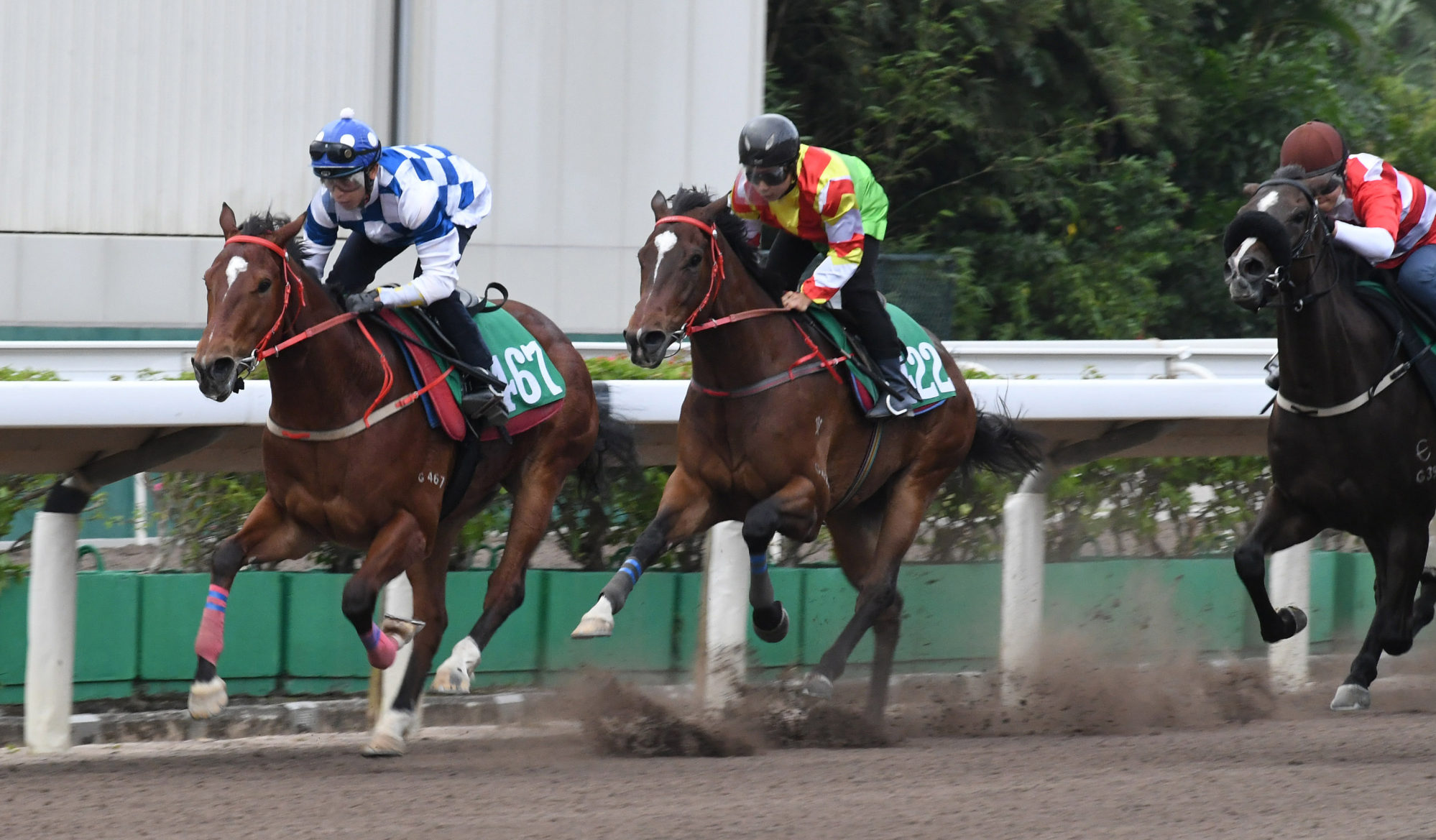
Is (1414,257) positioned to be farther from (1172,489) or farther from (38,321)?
(38,321)

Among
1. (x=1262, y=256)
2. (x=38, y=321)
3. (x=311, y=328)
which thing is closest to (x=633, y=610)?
(x=311, y=328)

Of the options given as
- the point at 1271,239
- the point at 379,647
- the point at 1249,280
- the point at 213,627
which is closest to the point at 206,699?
the point at 213,627

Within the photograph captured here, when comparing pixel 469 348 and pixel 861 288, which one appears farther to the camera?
pixel 861 288

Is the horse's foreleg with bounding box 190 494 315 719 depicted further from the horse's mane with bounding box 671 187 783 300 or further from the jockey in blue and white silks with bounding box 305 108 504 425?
the horse's mane with bounding box 671 187 783 300

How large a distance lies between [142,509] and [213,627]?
5.29ft

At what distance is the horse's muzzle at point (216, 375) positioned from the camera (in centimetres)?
493

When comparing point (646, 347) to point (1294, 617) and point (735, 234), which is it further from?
point (1294, 617)

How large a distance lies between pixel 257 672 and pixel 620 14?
527cm

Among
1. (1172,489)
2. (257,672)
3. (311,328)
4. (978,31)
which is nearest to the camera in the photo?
(311,328)

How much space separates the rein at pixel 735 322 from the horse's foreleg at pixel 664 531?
0.33 meters

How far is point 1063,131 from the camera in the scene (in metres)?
13.8

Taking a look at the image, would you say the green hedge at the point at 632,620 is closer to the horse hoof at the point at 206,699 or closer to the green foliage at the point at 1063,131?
the horse hoof at the point at 206,699

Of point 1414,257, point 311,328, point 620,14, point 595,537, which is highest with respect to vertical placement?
point 620,14

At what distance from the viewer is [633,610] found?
275 inches
